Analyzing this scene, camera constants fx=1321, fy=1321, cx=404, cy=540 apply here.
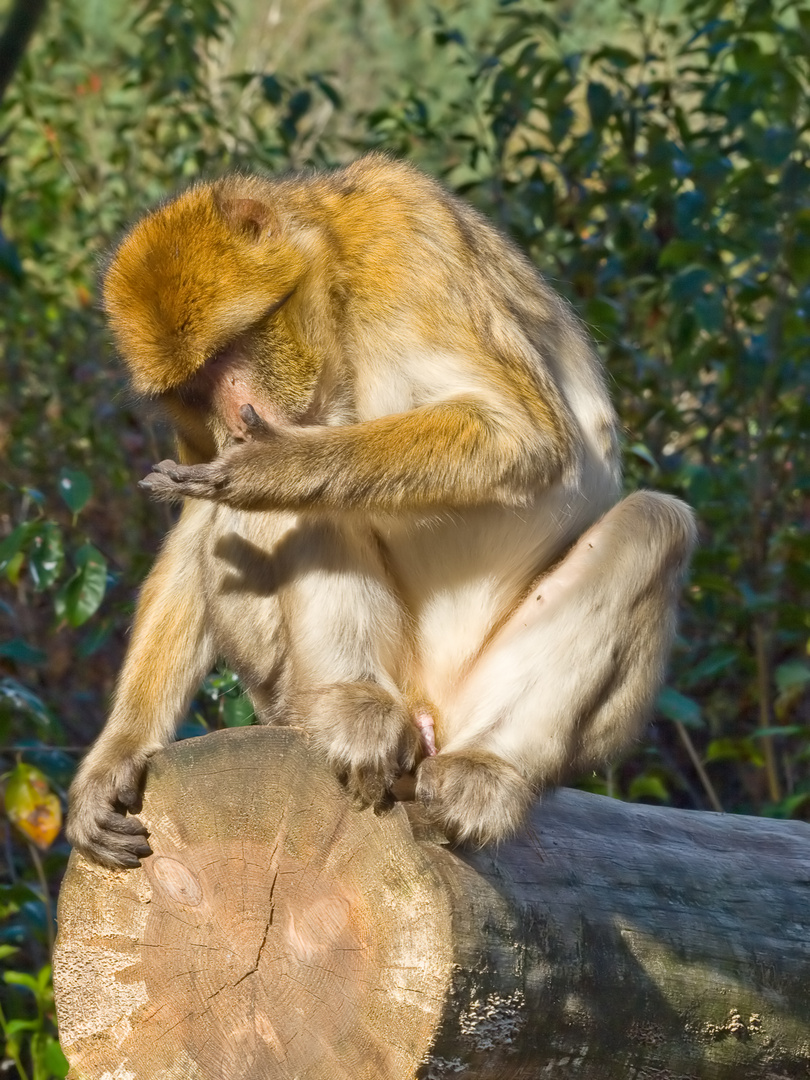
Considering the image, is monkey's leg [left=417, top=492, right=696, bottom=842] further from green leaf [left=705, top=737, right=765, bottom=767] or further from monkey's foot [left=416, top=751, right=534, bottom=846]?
green leaf [left=705, top=737, right=765, bottom=767]

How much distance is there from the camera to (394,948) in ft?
6.98

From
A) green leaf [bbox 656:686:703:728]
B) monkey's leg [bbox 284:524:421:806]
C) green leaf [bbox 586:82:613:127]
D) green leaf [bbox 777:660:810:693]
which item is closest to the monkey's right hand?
monkey's leg [bbox 284:524:421:806]

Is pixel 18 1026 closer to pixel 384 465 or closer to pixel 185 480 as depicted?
pixel 185 480

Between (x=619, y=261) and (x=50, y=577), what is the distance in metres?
2.78

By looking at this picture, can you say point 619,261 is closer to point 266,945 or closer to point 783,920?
point 783,920

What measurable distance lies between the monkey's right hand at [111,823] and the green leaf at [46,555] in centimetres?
96

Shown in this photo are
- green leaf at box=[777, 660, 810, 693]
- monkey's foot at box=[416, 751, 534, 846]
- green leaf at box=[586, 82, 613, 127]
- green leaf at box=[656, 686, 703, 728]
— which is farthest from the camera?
green leaf at box=[586, 82, 613, 127]

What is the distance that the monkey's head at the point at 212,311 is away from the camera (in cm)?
271

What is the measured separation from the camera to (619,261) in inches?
208

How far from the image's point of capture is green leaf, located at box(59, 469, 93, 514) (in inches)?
139

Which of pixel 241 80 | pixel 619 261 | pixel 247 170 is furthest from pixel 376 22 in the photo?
pixel 247 170

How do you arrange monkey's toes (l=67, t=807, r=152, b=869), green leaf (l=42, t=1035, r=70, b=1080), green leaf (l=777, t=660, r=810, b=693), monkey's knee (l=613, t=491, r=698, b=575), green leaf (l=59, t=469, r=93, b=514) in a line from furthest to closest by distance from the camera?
1. green leaf (l=777, t=660, r=810, b=693)
2. green leaf (l=59, t=469, r=93, b=514)
3. green leaf (l=42, t=1035, r=70, b=1080)
4. monkey's knee (l=613, t=491, r=698, b=575)
5. monkey's toes (l=67, t=807, r=152, b=869)

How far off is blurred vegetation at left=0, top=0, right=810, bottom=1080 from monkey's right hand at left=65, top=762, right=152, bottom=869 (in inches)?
34.0

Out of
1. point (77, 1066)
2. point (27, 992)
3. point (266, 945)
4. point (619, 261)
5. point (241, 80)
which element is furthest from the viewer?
point (241, 80)
